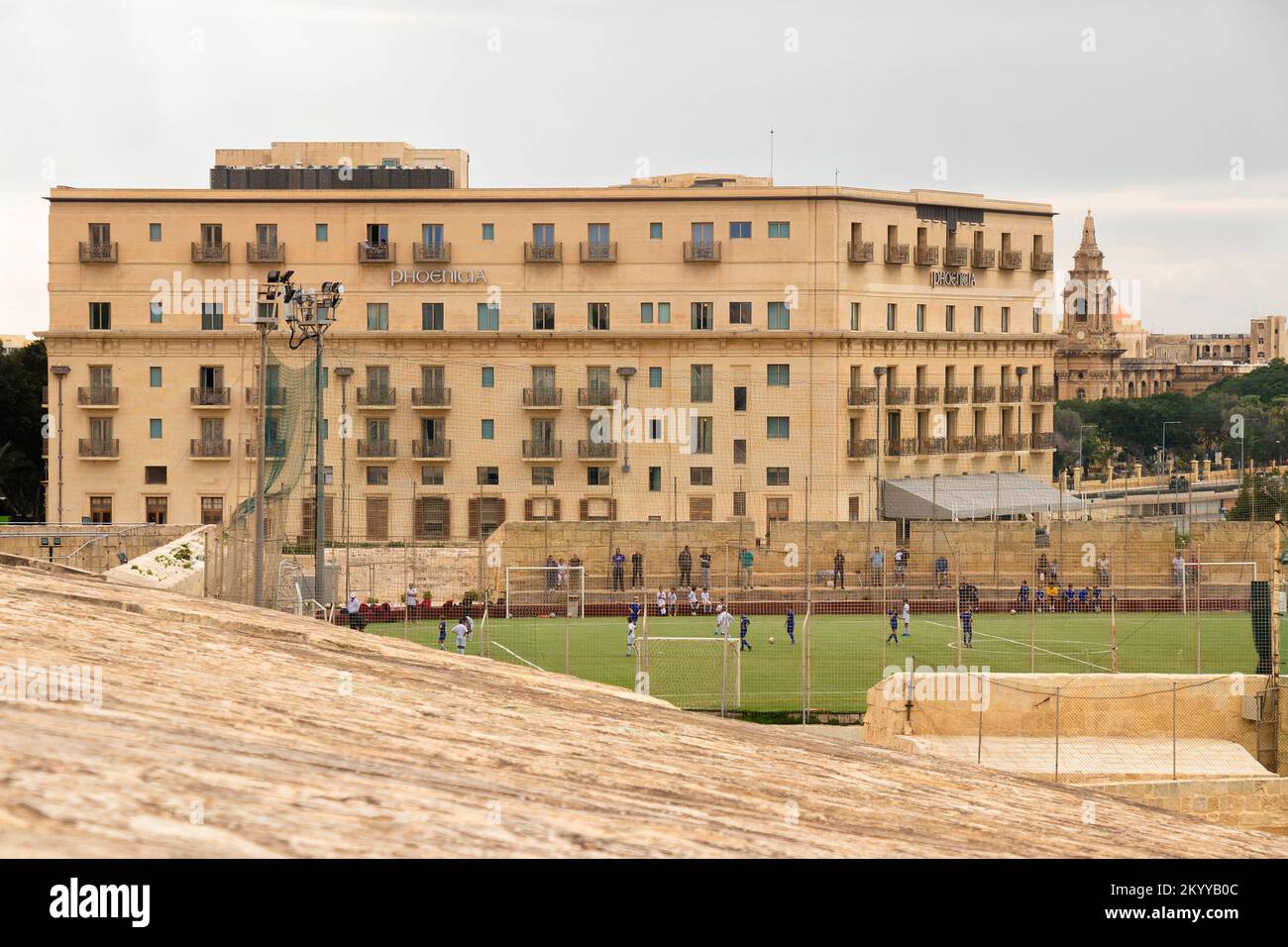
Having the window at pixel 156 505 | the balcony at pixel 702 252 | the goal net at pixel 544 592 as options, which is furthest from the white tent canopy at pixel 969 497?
the window at pixel 156 505

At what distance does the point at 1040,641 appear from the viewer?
136 ft

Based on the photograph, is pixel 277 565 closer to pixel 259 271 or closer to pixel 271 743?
pixel 271 743

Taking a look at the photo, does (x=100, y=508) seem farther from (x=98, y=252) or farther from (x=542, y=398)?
(x=542, y=398)

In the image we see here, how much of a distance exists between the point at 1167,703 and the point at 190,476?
41.8m

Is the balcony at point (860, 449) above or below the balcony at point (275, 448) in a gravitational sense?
above

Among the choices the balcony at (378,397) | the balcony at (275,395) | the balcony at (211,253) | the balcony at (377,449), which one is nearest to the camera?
the balcony at (275,395)

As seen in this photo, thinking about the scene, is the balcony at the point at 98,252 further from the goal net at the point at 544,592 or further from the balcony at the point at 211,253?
the goal net at the point at 544,592

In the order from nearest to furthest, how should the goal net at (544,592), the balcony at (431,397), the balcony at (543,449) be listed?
the goal net at (544,592) → the balcony at (431,397) → the balcony at (543,449)

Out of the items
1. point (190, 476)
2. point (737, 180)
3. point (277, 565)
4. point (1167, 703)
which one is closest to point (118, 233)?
point (190, 476)

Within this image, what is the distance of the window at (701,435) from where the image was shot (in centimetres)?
5766

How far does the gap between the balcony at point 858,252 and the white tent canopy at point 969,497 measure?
25.8 ft

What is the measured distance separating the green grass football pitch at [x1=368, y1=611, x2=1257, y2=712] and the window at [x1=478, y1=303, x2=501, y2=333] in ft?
50.2

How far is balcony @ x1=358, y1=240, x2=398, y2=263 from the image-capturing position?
58594 mm

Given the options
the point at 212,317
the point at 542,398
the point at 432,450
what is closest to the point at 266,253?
the point at 212,317
